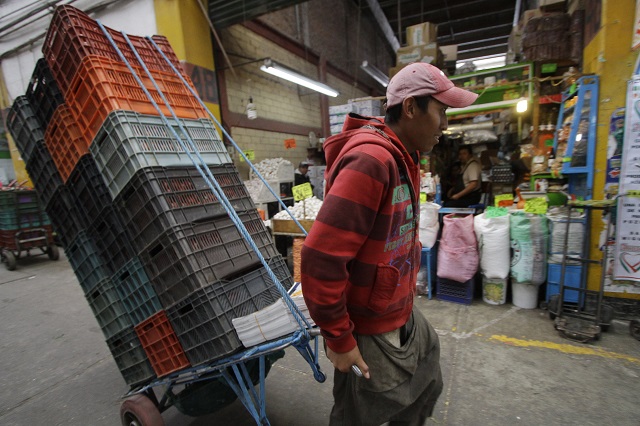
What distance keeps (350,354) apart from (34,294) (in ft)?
20.2

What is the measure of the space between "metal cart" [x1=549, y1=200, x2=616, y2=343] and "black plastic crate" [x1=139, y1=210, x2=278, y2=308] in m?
3.01

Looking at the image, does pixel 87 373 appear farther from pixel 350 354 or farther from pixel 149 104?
pixel 350 354

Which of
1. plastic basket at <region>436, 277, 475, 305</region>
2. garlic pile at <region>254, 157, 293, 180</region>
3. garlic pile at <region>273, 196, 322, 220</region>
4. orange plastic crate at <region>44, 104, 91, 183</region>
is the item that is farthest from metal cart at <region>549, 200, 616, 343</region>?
garlic pile at <region>254, 157, 293, 180</region>

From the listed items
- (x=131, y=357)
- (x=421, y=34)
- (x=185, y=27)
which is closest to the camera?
(x=131, y=357)

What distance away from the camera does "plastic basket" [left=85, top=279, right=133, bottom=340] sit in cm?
198

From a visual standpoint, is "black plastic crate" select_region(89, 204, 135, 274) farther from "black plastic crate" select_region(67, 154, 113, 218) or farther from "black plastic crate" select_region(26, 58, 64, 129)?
"black plastic crate" select_region(26, 58, 64, 129)

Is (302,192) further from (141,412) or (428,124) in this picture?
(428,124)

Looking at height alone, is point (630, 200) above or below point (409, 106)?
below

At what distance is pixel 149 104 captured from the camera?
6.44 feet

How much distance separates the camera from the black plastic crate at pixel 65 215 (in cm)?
203

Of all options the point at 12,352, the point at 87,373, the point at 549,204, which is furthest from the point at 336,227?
the point at 12,352

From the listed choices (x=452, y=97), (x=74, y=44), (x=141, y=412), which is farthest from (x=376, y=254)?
(x=74, y=44)

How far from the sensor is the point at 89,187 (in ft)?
6.34

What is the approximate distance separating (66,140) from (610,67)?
4711 millimetres
